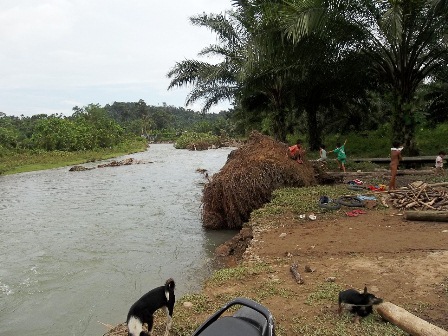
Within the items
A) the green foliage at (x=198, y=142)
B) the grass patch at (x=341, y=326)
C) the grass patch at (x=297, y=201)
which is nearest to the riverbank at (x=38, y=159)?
the green foliage at (x=198, y=142)

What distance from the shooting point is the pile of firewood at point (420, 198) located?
29.7 ft

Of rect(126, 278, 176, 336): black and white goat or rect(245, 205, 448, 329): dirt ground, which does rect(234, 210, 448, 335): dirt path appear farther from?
rect(126, 278, 176, 336): black and white goat

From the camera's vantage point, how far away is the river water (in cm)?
709

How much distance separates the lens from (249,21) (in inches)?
621

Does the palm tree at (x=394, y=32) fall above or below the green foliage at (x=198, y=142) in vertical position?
above

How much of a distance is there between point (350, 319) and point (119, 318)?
3870 millimetres

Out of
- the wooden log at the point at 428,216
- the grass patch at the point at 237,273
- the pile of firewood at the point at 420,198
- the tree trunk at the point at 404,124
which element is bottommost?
the grass patch at the point at 237,273

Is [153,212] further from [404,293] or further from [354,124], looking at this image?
[354,124]

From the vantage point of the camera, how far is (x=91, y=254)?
1055 cm

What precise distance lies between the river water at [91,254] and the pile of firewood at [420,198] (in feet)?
14.9

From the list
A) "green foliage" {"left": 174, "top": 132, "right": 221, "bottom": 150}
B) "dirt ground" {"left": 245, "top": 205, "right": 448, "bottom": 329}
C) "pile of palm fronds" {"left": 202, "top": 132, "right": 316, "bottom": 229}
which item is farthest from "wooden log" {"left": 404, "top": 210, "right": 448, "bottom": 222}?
"green foliage" {"left": 174, "top": 132, "right": 221, "bottom": 150}

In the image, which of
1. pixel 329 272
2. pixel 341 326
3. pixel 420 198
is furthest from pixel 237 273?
pixel 420 198

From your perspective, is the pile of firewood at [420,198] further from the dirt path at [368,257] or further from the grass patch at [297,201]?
the grass patch at [297,201]

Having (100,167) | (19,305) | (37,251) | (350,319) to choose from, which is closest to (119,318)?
(19,305)
